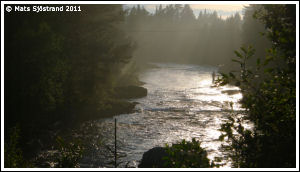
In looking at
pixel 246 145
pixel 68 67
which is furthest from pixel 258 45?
pixel 246 145

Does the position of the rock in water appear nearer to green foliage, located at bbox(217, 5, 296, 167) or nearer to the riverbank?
the riverbank

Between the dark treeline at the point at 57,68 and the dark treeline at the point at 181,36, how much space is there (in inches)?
2078

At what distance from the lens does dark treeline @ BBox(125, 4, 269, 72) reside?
315 ft

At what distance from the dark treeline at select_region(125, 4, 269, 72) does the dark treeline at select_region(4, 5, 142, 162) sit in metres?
52.8

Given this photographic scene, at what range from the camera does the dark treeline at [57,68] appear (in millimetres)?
17750

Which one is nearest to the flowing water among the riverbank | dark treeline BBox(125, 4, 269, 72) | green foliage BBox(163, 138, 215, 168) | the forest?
the forest

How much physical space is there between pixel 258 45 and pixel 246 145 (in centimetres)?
3376

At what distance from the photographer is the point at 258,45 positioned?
36438 millimetres

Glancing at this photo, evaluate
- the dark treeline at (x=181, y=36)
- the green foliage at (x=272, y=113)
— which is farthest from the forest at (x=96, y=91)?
the dark treeline at (x=181, y=36)

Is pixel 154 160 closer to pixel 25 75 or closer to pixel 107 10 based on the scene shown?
pixel 25 75

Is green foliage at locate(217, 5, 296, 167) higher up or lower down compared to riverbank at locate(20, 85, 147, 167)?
higher up

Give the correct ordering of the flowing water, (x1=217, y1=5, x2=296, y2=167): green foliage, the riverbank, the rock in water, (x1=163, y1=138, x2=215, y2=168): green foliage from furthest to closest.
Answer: the riverbank, the flowing water, the rock in water, (x1=163, y1=138, x2=215, y2=168): green foliage, (x1=217, y1=5, x2=296, y2=167): green foliage

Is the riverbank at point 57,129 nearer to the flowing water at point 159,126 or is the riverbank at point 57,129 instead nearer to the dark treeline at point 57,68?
the dark treeline at point 57,68

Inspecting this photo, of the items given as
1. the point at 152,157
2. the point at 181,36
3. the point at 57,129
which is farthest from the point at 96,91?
the point at 181,36
